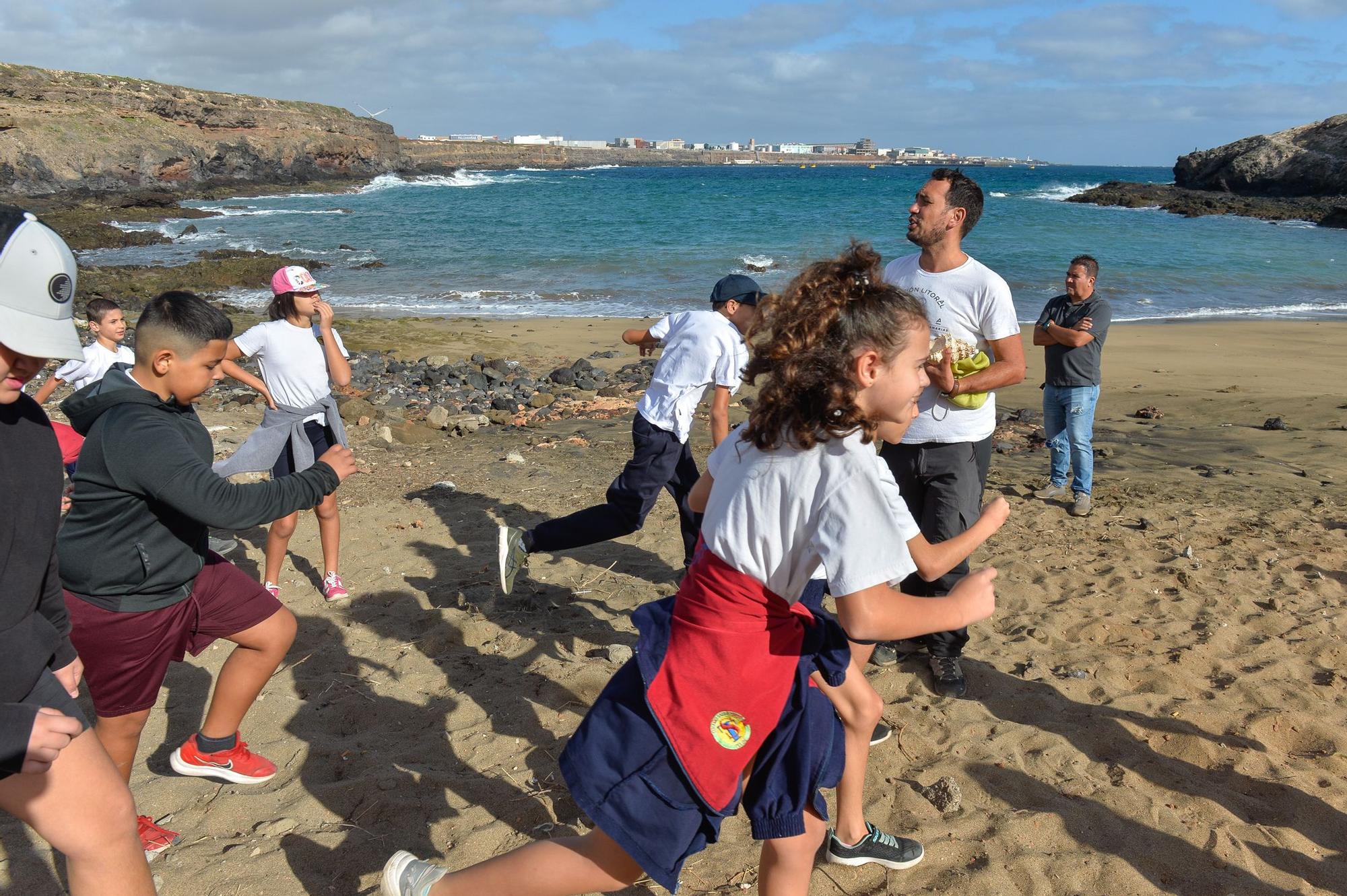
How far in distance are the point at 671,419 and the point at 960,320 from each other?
1.56 metres

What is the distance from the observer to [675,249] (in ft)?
98.1

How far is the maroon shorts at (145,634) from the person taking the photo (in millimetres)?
2863

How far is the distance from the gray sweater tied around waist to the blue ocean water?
11.8 feet

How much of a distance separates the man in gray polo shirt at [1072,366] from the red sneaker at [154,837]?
5.89m

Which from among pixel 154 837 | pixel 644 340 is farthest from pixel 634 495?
pixel 154 837

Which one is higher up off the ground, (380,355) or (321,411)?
(321,411)

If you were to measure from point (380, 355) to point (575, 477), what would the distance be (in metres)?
6.61

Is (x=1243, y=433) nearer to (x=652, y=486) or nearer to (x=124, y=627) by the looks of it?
(x=652, y=486)

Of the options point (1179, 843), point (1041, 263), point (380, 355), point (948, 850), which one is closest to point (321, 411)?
point (948, 850)

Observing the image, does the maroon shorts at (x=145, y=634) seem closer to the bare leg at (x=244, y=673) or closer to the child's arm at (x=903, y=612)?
the bare leg at (x=244, y=673)

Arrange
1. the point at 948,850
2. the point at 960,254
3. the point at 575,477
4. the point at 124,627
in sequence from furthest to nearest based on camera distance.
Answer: the point at 575,477 → the point at 960,254 → the point at 948,850 → the point at 124,627

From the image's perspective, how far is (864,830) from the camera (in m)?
3.05

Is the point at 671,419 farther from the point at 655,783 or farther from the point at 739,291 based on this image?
the point at 655,783

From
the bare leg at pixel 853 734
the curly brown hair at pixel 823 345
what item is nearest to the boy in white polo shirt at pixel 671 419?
the bare leg at pixel 853 734
